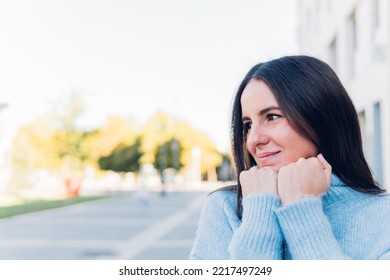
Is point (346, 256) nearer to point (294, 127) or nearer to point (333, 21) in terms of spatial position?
point (294, 127)

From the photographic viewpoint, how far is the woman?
37.2 inches

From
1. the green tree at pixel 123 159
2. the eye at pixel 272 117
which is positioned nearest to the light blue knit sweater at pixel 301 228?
the eye at pixel 272 117

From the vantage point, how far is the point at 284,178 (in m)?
0.95

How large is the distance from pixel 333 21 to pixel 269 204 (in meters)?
8.83

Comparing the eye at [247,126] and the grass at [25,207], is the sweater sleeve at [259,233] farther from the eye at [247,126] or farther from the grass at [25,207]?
the grass at [25,207]

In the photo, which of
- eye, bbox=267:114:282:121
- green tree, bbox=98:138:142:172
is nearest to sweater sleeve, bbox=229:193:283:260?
eye, bbox=267:114:282:121

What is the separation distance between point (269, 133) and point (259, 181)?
8 centimetres

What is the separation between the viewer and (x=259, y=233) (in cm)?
95

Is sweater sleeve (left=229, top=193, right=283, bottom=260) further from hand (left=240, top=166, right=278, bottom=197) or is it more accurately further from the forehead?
the forehead

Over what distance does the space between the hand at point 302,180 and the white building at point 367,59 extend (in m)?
3.73

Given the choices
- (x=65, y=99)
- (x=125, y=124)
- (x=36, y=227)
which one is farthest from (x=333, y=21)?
(x=125, y=124)

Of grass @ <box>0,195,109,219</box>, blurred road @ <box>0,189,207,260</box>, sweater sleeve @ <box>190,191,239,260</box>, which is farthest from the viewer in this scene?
grass @ <box>0,195,109,219</box>

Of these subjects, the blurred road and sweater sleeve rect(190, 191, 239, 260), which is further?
the blurred road

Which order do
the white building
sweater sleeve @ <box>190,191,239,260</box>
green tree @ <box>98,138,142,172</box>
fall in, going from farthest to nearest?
green tree @ <box>98,138,142,172</box>
the white building
sweater sleeve @ <box>190,191,239,260</box>
